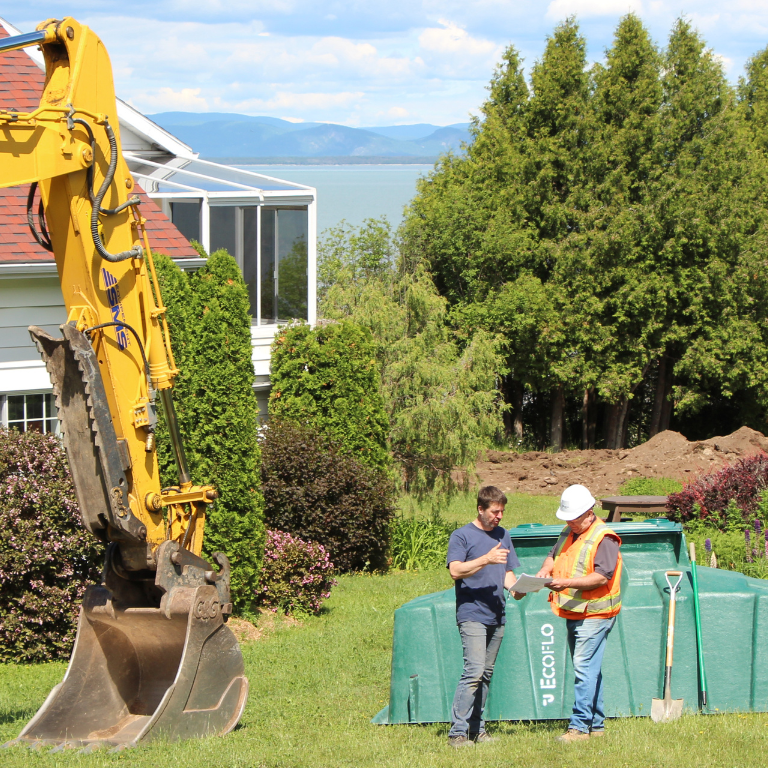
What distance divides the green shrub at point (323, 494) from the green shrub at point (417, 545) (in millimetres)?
1027

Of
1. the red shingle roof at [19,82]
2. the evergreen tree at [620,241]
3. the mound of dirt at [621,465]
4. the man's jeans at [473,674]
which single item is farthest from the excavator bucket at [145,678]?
the evergreen tree at [620,241]

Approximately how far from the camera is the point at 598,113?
1287 inches

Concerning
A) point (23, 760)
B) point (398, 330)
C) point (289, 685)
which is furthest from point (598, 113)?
point (23, 760)

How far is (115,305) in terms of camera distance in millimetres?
7441

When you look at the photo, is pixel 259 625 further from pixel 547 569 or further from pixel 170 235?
pixel 170 235

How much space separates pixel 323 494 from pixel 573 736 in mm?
8207

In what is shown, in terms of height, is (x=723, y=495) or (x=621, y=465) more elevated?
(x=723, y=495)

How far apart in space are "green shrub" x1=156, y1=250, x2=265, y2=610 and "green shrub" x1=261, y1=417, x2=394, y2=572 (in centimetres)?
231

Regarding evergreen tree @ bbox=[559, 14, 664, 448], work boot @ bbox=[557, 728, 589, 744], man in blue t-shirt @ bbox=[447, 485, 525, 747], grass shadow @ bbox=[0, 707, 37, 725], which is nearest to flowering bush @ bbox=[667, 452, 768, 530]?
work boot @ bbox=[557, 728, 589, 744]

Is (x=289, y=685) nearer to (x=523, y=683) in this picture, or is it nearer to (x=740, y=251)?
(x=523, y=683)

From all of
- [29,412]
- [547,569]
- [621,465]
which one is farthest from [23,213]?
[621,465]

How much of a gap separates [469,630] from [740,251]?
90.5 ft

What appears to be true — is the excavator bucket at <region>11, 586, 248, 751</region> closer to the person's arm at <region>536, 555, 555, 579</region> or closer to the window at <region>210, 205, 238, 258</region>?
the person's arm at <region>536, 555, 555, 579</region>

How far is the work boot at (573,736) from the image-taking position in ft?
22.5
